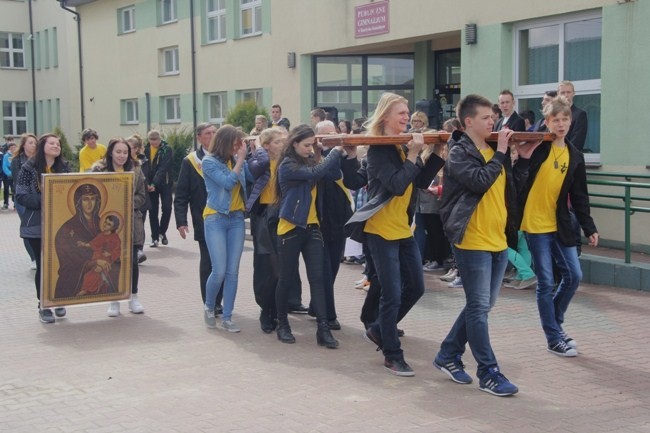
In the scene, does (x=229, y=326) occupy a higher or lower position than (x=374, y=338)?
lower

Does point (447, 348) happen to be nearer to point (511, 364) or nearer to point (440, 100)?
point (511, 364)

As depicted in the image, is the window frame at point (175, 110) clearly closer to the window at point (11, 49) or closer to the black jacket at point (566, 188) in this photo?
the window at point (11, 49)

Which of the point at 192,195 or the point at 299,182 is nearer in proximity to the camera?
the point at 299,182

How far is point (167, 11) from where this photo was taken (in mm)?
30875

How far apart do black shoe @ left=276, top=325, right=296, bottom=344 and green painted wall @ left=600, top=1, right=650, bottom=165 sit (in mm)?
6075

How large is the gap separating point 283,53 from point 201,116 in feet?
28.4

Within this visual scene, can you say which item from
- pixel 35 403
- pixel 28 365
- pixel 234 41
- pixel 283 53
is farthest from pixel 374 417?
pixel 234 41

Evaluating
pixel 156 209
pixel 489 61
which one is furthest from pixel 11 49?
pixel 489 61

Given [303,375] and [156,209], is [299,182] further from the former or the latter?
[156,209]

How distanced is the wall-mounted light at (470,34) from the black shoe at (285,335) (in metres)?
8.17

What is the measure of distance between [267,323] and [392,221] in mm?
2186

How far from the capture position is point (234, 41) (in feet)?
87.6

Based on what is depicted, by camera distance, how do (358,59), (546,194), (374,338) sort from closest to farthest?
(546,194), (374,338), (358,59)

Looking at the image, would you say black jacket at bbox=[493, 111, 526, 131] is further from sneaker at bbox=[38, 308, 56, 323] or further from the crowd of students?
sneaker at bbox=[38, 308, 56, 323]
